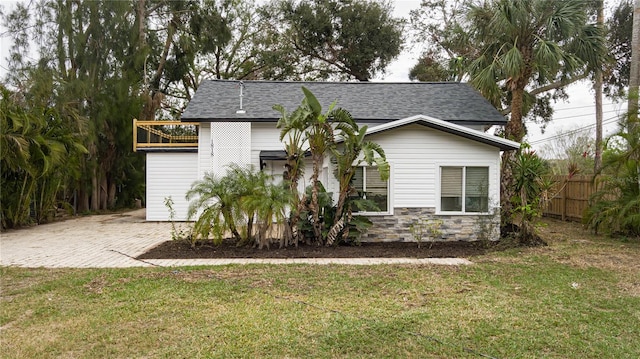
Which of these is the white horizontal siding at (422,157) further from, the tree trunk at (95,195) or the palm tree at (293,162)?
the tree trunk at (95,195)

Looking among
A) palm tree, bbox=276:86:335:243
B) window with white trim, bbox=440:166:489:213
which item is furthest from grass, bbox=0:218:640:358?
window with white trim, bbox=440:166:489:213

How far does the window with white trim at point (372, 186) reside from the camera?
11.0m

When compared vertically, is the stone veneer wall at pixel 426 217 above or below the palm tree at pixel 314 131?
below

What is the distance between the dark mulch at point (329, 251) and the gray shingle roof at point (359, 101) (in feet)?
18.2

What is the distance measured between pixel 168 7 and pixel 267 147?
41.0 ft

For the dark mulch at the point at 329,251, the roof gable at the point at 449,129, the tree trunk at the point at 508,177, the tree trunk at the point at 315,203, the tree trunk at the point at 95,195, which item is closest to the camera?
the dark mulch at the point at 329,251

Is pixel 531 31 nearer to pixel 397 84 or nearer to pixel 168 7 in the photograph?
pixel 397 84

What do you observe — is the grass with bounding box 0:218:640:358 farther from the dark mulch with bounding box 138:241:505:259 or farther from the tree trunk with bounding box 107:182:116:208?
the tree trunk with bounding box 107:182:116:208

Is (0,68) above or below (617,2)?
below

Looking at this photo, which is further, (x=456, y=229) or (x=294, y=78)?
(x=294, y=78)

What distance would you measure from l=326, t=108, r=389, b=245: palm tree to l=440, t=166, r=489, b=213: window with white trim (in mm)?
2149

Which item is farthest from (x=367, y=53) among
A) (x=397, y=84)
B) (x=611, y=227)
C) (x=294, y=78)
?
(x=611, y=227)

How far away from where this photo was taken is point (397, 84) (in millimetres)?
18297

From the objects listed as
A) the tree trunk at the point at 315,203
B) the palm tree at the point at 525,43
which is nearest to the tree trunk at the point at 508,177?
the palm tree at the point at 525,43
